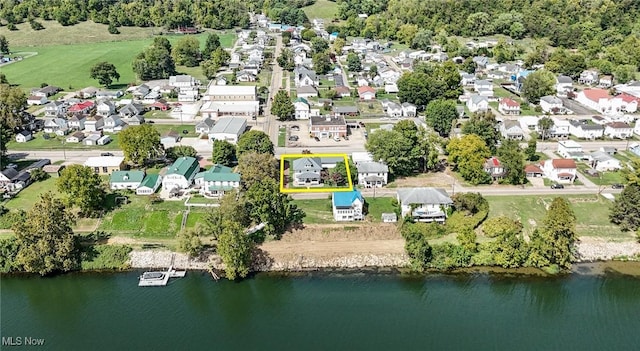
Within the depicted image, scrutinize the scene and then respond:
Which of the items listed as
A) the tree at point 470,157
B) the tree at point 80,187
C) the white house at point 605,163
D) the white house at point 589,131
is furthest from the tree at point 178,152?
the white house at point 589,131

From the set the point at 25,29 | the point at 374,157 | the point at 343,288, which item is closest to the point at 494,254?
the point at 343,288

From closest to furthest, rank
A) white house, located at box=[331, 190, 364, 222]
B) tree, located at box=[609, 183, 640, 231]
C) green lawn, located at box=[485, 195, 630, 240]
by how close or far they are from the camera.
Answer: tree, located at box=[609, 183, 640, 231] → green lawn, located at box=[485, 195, 630, 240] → white house, located at box=[331, 190, 364, 222]

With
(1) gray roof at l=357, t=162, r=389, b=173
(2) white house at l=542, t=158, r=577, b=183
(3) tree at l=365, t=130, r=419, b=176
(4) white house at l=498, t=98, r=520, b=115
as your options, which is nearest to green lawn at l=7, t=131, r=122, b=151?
(1) gray roof at l=357, t=162, r=389, b=173

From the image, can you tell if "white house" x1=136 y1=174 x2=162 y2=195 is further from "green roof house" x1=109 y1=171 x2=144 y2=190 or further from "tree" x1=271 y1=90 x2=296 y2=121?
"tree" x1=271 y1=90 x2=296 y2=121

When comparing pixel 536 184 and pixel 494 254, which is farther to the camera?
pixel 536 184

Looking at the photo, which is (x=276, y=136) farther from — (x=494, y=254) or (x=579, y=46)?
(x=579, y=46)

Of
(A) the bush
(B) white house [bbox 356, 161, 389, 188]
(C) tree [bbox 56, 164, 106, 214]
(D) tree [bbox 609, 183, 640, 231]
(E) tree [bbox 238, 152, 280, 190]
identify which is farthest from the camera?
(B) white house [bbox 356, 161, 389, 188]

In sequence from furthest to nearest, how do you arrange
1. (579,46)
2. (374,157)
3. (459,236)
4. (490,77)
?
(579,46), (490,77), (374,157), (459,236)
